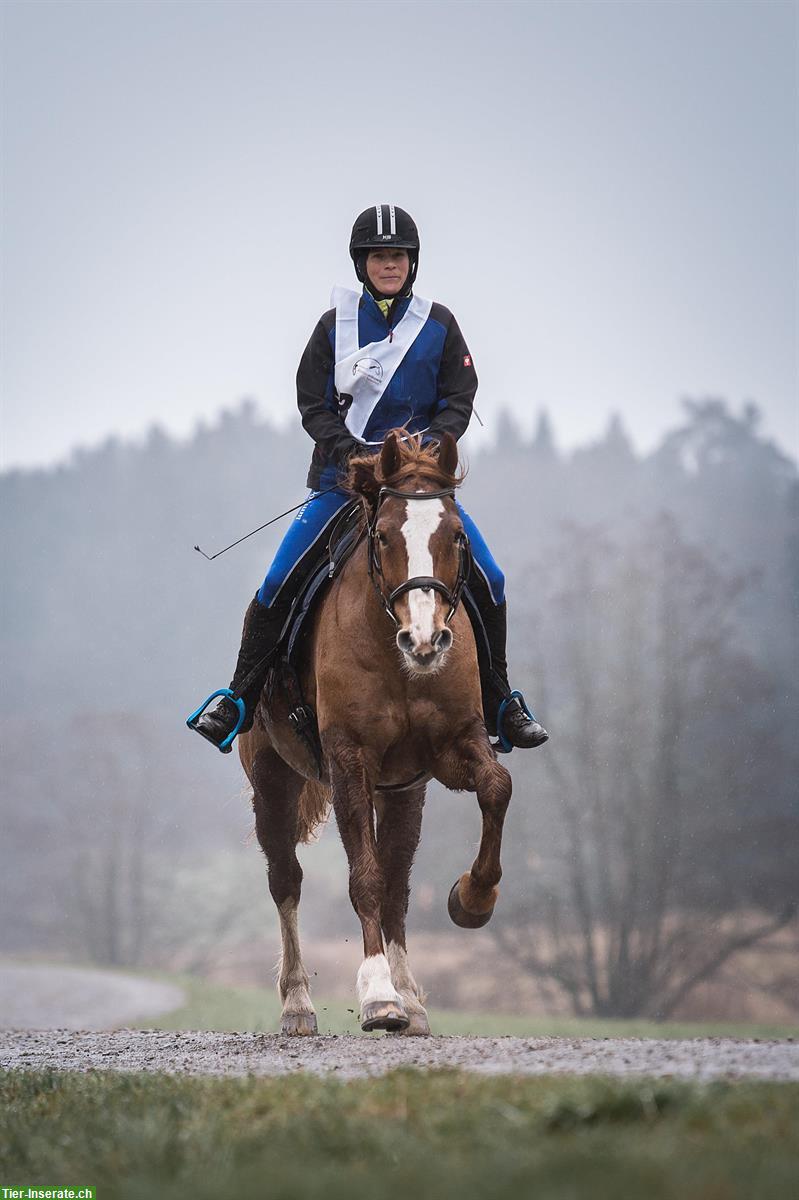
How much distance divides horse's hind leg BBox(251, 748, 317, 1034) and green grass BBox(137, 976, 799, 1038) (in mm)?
9850

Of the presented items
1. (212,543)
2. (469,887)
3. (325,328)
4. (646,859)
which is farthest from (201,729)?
(212,543)

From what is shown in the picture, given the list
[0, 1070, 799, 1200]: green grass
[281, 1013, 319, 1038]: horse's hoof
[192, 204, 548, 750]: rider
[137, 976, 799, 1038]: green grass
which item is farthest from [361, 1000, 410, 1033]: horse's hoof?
[137, 976, 799, 1038]: green grass

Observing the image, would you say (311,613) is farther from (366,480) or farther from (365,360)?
(365,360)

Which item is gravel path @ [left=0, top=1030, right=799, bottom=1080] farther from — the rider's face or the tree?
the tree

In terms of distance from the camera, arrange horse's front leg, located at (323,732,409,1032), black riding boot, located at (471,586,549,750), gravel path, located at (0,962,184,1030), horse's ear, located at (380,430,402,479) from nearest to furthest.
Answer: horse's front leg, located at (323,732,409,1032) → horse's ear, located at (380,430,402,479) → black riding boot, located at (471,586,549,750) → gravel path, located at (0,962,184,1030)

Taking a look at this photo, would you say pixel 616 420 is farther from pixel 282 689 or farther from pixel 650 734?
pixel 282 689

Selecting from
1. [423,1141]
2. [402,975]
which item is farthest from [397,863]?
[423,1141]

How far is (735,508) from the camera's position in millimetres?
48500

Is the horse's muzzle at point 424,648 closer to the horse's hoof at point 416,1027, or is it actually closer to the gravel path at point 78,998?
the horse's hoof at point 416,1027

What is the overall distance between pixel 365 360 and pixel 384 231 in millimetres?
846

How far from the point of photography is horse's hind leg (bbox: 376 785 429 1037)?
9.63 metres

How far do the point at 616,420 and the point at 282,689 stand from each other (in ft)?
250

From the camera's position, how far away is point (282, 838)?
36.6 ft

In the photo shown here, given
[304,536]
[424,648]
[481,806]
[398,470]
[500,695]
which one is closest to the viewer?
[424,648]
